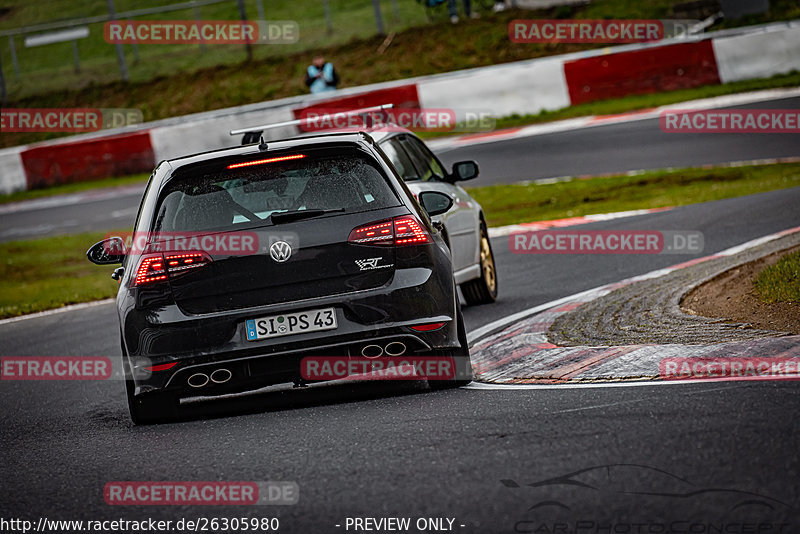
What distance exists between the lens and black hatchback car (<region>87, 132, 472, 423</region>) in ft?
22.3

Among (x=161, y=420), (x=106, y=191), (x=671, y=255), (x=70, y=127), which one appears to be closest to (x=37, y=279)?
(x=106, y=191)

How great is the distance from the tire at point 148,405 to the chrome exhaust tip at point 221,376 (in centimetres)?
31

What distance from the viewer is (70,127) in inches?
1395

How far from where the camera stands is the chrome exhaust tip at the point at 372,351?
6.84 m

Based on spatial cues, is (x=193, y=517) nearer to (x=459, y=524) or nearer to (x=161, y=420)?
(x=459, y=524)

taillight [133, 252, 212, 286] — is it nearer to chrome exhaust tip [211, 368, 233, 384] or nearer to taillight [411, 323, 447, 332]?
chrome exhaust tip [211, 368, 233, 384]

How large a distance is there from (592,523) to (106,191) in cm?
2248

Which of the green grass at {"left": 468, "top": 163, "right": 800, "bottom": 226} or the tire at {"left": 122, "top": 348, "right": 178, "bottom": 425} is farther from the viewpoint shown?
the green grass at {"left": 468, "top": 163, "right": 800, "bottom": 226}
